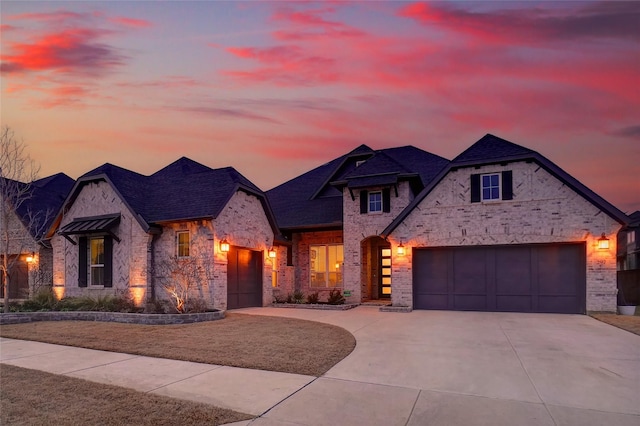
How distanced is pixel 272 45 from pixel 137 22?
4075mm

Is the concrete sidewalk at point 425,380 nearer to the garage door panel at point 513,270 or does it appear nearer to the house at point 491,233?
the house at point 491,233

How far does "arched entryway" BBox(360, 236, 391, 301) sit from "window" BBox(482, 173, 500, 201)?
6.26m

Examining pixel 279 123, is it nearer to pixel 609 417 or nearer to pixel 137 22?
pixel 137 22

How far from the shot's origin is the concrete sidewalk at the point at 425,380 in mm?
4766

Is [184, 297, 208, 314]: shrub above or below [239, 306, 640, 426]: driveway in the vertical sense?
below

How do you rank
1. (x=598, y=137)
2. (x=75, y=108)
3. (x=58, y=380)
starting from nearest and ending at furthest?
(x=58, y=380) < (x=75, y=108) < (x=598, y=137)

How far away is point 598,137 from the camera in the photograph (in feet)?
60.6

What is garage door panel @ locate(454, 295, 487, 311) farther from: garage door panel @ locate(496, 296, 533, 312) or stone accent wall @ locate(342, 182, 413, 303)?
stone accent wall @ locate(342, 182, 413, 303)

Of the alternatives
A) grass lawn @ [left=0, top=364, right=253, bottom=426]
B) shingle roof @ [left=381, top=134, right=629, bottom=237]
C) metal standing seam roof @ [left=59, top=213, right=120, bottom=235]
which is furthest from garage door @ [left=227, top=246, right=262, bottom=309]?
grass lawn @ [left=0, top=364, right=253, bottom=426]

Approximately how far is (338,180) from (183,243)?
7.77 meters

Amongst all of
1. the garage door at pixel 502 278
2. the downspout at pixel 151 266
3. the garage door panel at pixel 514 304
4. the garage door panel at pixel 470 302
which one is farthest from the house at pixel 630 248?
the downspout at pixel 151 266

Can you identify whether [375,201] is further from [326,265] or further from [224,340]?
[224,340]

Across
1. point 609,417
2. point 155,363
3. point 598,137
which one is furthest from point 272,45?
point 598,137

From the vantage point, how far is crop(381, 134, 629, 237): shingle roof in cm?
1338
